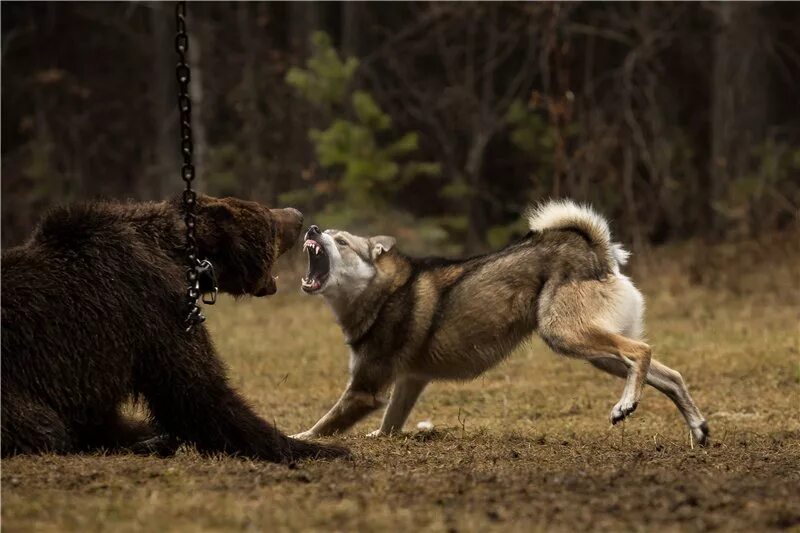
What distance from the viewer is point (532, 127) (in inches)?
779

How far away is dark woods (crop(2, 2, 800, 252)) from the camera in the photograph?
17.5 meters

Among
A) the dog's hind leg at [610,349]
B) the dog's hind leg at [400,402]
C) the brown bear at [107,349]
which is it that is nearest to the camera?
the brown bear at [107,349]

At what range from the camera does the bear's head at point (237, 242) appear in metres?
6.28

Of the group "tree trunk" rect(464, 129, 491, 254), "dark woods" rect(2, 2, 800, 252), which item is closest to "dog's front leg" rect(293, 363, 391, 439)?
"dark woods" rect(2, 2, 800, 252)

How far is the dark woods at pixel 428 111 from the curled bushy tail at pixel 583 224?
729 centimetres

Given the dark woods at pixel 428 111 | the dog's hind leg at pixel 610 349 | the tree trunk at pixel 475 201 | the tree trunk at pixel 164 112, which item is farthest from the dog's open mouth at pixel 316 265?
the tree trunk at pixel 164 112

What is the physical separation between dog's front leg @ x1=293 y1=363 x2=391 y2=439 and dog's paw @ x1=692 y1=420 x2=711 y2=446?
1.81 metres

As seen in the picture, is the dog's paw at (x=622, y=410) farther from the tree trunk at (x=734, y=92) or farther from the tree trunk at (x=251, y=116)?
the tree trunk at (x=251, y=116)

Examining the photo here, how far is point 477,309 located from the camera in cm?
754

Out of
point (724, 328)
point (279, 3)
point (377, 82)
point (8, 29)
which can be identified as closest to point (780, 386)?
point (724, 328)

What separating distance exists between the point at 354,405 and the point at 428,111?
14.9 metres

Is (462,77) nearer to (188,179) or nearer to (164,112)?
(164,112)

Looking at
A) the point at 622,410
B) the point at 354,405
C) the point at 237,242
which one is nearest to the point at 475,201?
the point at 354,405

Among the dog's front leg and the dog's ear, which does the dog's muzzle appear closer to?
the dog's ear
